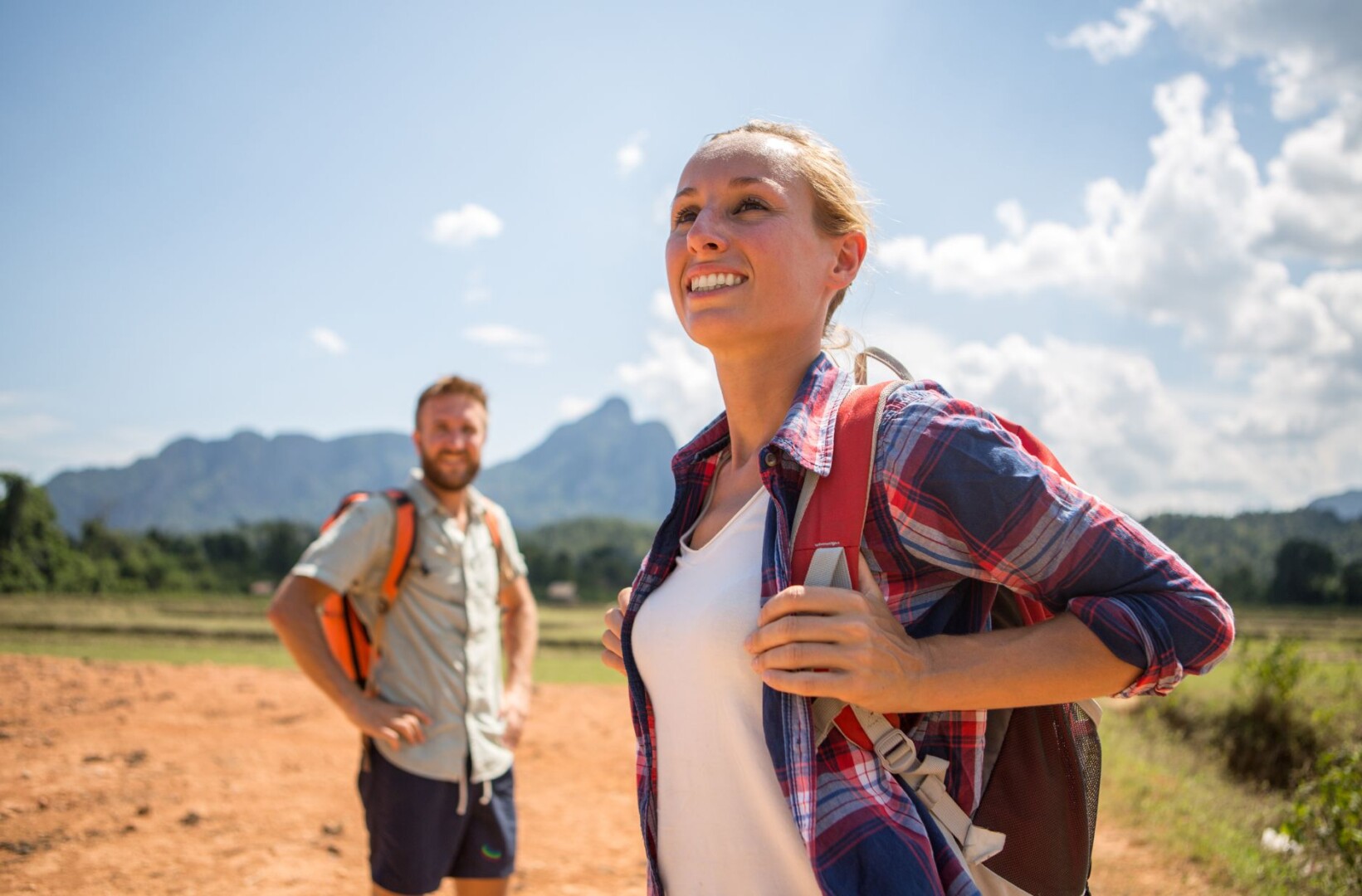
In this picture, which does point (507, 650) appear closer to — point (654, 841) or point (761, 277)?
point (654, 841)

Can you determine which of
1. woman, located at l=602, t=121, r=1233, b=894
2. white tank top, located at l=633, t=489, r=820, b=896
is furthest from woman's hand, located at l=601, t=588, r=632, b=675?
white tank top, located at l=633, t=489, r=820, b=896

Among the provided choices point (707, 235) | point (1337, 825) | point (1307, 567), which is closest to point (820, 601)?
point (707, 235)

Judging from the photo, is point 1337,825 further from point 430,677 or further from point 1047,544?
point 1047,544

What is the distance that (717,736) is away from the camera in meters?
1.45

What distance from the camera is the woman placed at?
1.21 m

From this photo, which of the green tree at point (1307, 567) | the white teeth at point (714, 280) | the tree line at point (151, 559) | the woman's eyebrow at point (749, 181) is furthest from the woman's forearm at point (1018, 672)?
the green tree at point (1307, 567)

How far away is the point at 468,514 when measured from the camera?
4.59m

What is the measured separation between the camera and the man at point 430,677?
382 centimetres

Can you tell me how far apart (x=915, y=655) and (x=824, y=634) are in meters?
0.14

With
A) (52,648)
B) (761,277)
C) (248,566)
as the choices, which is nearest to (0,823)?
(761,277)

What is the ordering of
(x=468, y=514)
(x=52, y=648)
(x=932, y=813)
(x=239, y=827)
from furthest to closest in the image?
(x=52, y=648) < (x=239, y=827) < (x=468, y=514) < (x=932, y=813)

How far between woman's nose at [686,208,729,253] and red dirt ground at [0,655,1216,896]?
6.09 m

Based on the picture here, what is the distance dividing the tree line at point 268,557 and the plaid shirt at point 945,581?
2800 centimetres

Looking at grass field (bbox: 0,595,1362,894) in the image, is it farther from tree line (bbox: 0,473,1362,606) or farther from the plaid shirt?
the plaid shirt
